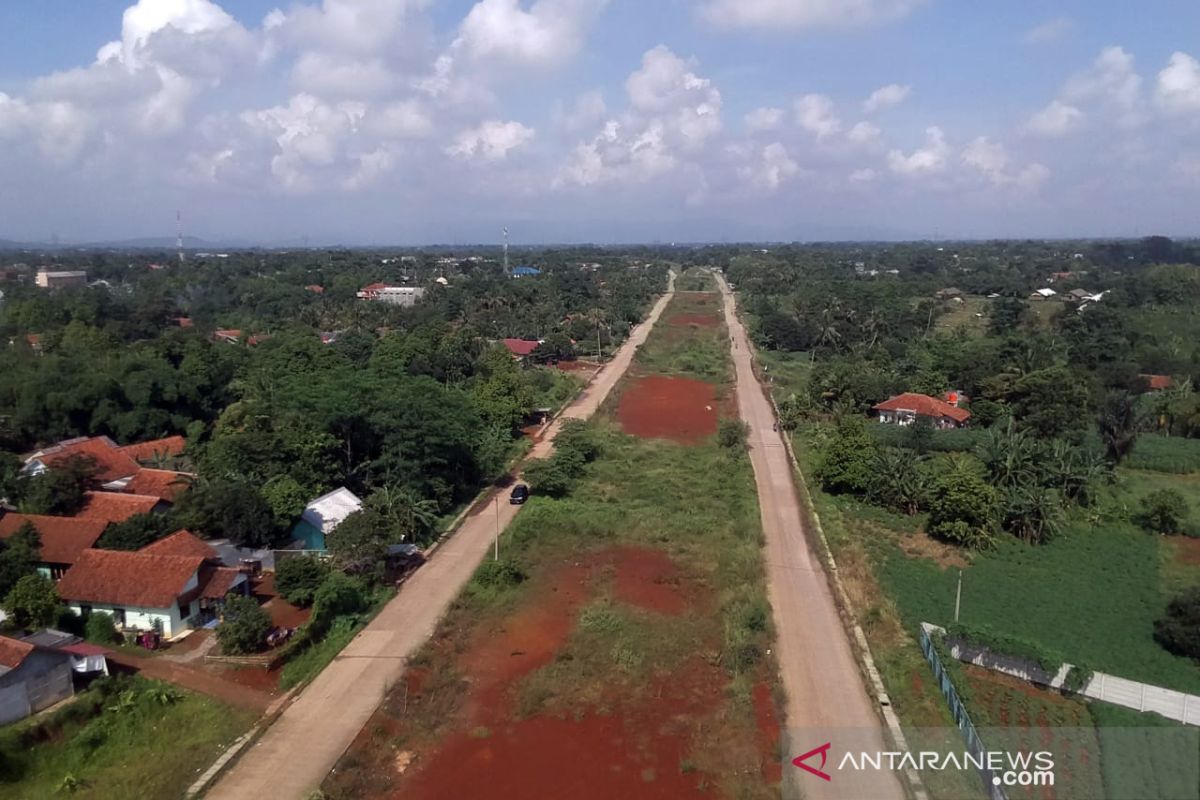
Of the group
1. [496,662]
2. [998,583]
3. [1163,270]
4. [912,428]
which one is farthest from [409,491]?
[1163,270]

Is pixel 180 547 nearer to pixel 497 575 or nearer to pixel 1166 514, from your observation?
pixel 497 575

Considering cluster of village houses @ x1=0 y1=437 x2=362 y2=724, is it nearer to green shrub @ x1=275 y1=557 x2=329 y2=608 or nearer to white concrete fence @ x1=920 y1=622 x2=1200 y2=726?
green shrub @ x1=275 y1=557 x2=329 y2=608

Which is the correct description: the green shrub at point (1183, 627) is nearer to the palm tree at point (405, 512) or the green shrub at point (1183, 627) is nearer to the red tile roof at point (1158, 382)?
the palm tree at point (405, 512)

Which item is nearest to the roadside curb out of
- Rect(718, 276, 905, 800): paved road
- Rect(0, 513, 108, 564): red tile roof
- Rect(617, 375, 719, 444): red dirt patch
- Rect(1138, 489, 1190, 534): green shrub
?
Rect(0, 513, 108, 564): red tile roof

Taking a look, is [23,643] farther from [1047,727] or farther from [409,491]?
[1047,727]

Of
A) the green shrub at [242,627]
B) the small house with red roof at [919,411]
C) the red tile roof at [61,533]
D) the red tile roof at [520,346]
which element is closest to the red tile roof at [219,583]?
the green shrub at [242,627]
